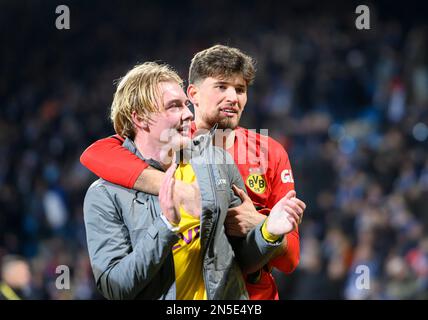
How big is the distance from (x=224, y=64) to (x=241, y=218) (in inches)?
32.1

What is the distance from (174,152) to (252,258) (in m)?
0.43

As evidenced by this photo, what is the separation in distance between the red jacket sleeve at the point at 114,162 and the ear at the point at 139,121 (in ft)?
0.42

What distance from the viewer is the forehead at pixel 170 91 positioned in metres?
2.47

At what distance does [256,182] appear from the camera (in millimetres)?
3033

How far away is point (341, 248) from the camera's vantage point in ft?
22.4

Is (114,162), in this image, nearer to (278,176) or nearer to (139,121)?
(139,121)

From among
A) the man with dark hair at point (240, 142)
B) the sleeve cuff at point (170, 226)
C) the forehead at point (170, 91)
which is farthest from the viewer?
the man with dark hair at point (240, 142)

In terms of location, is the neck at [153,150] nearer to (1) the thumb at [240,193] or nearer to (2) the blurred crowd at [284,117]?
(1) the thumb at [240,193]

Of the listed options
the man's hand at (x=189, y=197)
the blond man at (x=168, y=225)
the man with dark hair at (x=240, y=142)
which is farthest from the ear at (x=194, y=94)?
the man's hand at (x=189, y=197)

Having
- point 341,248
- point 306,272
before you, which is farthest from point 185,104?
point 341,248

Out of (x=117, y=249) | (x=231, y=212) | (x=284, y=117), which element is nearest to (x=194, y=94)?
(x=231, y=212)

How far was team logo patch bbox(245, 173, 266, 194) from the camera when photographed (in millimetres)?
3006

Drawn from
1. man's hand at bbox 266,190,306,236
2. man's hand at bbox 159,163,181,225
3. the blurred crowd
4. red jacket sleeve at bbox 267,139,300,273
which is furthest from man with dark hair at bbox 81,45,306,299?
the blurred crowd

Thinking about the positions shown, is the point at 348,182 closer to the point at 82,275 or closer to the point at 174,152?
the point at 82,275
